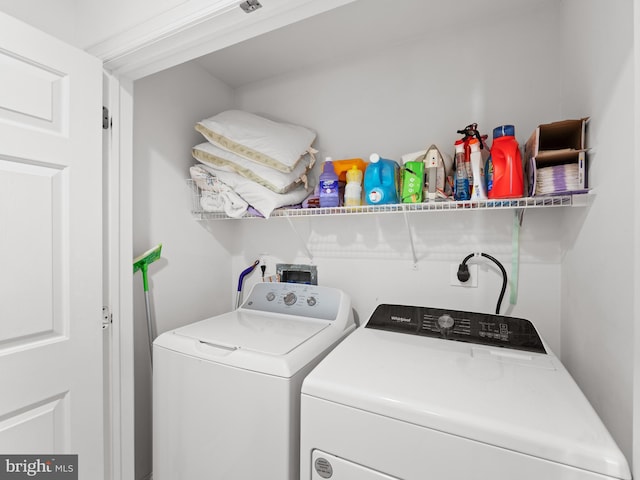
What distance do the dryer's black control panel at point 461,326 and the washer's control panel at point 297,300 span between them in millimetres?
229

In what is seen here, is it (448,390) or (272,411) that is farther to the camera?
(272,411)

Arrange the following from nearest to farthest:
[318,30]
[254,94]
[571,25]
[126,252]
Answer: [571,25], [126,252], [318,30], [254,94]

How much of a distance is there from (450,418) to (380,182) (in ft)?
3.41

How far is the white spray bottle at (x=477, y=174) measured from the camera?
1.29 metres

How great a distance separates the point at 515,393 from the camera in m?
0.86

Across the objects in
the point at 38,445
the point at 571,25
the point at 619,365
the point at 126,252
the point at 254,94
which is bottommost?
the point at 38,445

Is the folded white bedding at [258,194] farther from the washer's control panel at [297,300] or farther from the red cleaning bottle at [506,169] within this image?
the red cleaning bottle at [506,169]

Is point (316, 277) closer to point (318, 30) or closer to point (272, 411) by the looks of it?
point (272, 411)

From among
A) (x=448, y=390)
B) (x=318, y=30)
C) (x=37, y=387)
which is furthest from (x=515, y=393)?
(x=318, y=30)

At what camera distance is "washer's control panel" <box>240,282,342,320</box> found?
1571mm

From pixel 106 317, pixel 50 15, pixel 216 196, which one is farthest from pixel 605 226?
pixel 50 15

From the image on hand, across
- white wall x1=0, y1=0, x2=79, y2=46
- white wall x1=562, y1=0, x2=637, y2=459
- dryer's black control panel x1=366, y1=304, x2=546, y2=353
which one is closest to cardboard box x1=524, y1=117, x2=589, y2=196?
white wall x1=562, y1=0, x2=637, y2=459

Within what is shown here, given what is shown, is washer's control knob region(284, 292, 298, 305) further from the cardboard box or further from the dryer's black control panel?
the cardboard box

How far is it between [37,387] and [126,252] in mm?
561
